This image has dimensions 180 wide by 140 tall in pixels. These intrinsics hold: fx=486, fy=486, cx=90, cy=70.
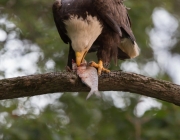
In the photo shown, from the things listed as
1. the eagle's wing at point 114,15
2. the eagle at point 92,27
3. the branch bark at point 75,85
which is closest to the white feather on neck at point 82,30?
the eagle at point 92,27

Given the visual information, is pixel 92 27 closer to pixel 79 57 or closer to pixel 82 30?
pixel 82 30

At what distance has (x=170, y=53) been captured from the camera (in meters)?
9.49

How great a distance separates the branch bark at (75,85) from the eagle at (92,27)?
323 mm

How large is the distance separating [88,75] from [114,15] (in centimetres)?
89

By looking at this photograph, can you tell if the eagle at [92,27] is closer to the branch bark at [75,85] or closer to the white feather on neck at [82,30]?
the white feather on neck at [82,30]

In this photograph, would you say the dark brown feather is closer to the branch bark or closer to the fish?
the fish

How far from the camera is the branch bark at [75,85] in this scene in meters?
3.62

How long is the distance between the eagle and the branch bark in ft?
1.06

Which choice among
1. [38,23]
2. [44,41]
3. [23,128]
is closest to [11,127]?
[23,128]

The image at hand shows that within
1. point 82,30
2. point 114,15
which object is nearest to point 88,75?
point 82,30

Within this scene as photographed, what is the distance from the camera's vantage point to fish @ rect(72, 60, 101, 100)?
142 inches

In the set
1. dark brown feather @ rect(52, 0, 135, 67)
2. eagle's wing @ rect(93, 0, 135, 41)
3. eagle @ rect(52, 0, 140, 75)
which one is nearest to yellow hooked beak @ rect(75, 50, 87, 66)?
eagle @ rect(52, 0, 140, 75)

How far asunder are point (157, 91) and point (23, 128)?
1764 millimetres

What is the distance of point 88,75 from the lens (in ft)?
12.8
